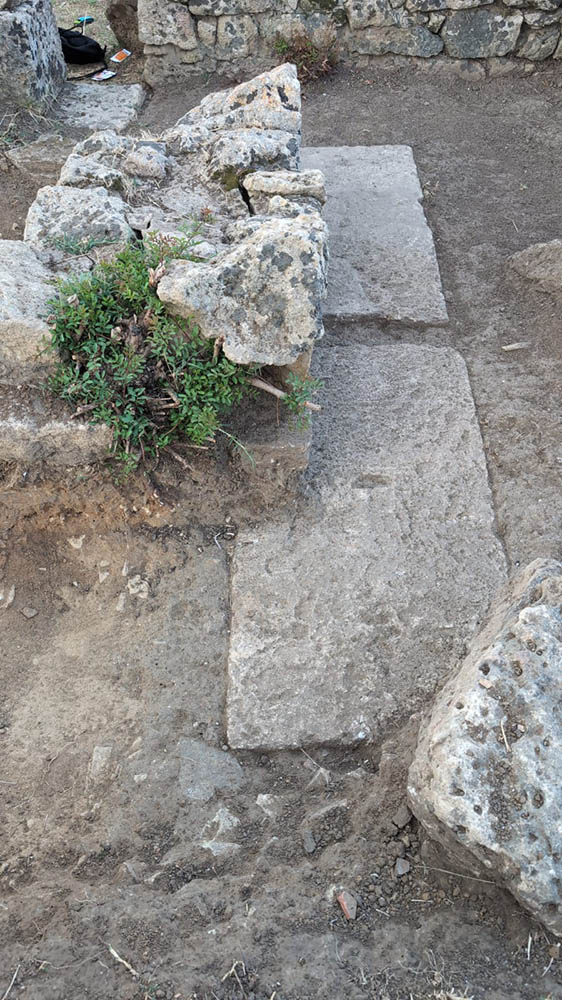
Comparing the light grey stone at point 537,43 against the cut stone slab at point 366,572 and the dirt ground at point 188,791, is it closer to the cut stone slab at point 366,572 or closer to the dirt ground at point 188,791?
the dirt ground at point 188,791

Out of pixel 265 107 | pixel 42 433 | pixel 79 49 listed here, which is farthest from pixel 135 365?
pixel 79 49

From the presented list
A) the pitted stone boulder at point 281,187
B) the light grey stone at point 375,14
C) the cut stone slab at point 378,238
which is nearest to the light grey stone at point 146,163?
the pitted stone boulder at point 281,187

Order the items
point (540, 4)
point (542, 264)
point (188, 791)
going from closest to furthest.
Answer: point (188, 791) → point (542, 264) → point (540, 4)

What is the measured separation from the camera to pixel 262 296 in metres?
3.11

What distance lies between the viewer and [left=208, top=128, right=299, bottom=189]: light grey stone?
13.7ft

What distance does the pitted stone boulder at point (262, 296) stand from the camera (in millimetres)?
3096

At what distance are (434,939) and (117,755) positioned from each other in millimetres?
1198

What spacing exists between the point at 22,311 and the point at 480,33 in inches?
215

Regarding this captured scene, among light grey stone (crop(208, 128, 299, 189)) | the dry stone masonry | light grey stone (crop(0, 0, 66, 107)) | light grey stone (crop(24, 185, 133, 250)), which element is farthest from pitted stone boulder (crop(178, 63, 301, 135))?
light grey stone (crop(0, 0, 66, 107))

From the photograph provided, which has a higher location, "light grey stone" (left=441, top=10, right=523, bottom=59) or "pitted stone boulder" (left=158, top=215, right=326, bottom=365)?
"light grey stone" (left=441, top=10, right=523, bottom=59)

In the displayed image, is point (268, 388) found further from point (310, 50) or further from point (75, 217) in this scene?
point (310, 50)

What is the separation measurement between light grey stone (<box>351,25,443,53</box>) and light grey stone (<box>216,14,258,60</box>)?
2.81ft

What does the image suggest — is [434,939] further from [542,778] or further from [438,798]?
[542,778]

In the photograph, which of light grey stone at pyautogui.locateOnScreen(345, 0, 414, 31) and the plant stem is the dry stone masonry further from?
light grey stone at pyautogui.locateOnScreen(345, 0, 414, 31)
